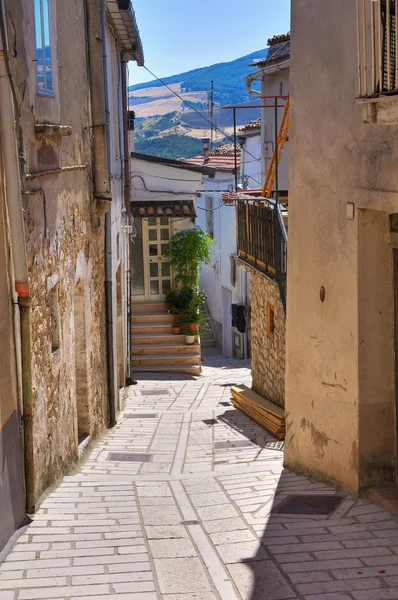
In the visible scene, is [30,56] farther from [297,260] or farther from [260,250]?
[260,250]

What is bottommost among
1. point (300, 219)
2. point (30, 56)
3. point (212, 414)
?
point (212, 414)

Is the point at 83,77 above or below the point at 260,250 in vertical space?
above

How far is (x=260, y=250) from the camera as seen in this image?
14.5 m

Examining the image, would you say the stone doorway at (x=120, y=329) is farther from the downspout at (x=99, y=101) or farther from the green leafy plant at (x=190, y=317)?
the downspout at (x=99, y=101)

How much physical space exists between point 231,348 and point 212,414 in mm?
14677

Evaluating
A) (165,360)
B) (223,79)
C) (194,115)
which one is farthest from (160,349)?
(223,79)

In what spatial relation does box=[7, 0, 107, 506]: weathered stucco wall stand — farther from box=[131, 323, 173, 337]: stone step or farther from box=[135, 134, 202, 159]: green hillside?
box=[135, 134, 202, 159]: green hillside

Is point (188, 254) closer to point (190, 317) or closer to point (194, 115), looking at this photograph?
point (190, 317)

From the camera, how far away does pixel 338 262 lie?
8180 mm

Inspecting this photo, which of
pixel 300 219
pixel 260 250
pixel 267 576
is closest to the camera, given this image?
pixel 267 576

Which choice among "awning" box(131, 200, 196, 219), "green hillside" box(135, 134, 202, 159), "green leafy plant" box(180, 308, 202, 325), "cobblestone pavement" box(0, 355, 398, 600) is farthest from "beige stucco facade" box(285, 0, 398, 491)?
"green hillside" box(135, 134, 202, 159)

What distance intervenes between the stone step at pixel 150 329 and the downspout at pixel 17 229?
1384 centimetres

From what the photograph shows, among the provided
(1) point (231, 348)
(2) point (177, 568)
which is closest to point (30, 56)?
(2) point (177, 568)

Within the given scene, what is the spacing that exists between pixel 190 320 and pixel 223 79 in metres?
40.8
